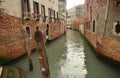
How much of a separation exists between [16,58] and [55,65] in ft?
8.01

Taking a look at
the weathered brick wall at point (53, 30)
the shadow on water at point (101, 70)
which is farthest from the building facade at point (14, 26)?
the weathered brick wall at point (53, 30)

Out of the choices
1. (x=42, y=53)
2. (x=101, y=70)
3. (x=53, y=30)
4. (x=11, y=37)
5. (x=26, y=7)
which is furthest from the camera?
(x=53, y=30)

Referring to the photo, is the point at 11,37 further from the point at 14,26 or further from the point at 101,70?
the point at 101,70

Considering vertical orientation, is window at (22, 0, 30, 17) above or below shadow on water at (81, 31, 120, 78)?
above

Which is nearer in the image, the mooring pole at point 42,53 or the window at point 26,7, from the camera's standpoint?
the mooring pole at point 42,53

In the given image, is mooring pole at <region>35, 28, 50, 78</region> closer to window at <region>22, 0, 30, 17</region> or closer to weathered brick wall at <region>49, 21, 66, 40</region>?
window at <region>22, 0, 30, 17</region>

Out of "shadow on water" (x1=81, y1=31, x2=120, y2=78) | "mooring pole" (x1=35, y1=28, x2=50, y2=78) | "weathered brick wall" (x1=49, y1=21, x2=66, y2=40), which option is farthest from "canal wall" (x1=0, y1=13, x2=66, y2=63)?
"weathered brick wall" (x1=49, y1=21, x2=66, y2=40)

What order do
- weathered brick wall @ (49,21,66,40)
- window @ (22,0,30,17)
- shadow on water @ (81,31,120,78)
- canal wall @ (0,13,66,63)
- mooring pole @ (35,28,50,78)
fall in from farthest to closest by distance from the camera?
weathered brick wall @ (49,21,66,40), window @ (22,0,30,17), canal wall @ (0,13,66,63), shadow on water @ (81,31,120,78), mooring pole @ (35,28,50,78)

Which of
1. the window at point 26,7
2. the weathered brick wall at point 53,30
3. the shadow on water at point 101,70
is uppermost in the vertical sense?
the window at point 26,7

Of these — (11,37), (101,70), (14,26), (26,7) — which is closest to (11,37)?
(11,37)

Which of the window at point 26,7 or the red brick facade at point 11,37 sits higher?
the window at point 26,7

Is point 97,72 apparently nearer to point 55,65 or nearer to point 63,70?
point 63,70

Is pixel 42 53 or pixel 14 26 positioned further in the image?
pixel 14 26

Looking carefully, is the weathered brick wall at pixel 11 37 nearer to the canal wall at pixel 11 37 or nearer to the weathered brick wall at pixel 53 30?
the canal wall at pixel 11 37
